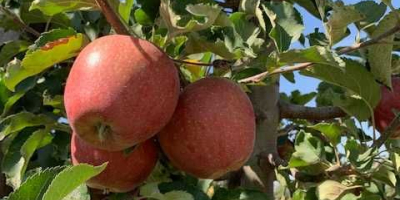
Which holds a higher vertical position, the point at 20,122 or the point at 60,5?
the point at 60,5

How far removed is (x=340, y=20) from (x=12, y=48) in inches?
29.9

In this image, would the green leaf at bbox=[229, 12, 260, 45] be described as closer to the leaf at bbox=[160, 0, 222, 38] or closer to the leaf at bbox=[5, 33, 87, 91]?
the leaf at bbox=[160, 0, 222, 38]

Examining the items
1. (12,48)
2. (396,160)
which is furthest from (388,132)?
(12,48)

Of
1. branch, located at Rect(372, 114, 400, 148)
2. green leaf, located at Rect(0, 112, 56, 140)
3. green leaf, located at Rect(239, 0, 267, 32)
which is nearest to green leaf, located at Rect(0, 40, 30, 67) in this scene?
green leaf, located at Rect(0, 112, 56, 140)

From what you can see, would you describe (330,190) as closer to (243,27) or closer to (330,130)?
(330,130)

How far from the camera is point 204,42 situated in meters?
1.10

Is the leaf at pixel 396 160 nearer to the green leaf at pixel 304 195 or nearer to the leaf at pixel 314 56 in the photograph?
the green leaf at pixel 304 195

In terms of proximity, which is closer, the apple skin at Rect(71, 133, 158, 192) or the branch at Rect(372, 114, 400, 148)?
the apple skin at Rect(71, 133, 158, 192)

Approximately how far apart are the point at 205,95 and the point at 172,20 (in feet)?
0.44

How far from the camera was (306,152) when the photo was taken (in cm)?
125

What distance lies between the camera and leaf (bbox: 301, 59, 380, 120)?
116 cm

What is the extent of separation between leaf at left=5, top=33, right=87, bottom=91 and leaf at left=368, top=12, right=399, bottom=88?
0.51 metres

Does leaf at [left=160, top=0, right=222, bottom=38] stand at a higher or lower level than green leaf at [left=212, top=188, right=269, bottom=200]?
higher

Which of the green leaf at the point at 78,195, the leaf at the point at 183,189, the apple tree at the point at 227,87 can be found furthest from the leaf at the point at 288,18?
the green leaf at the point at 78,195
